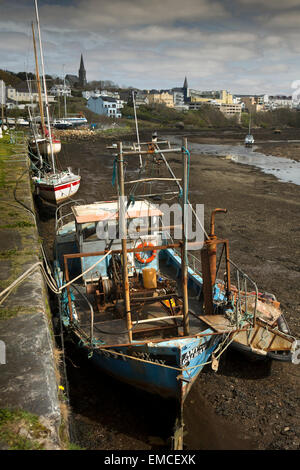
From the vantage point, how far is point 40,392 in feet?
18.1

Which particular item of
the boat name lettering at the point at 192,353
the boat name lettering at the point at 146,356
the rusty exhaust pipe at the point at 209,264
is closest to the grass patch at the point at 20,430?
the boat name lettering at the point at 146,356

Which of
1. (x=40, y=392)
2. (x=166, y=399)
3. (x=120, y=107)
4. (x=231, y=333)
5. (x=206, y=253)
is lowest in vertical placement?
(x=166, y=399)

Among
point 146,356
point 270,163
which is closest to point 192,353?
point 146,356

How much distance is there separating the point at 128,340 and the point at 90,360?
1.83m

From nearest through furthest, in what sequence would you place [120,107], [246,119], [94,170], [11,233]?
[11,233]
[94,170]
[120,107]
[246,119]

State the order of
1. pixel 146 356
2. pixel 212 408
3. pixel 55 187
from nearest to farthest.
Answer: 1. pixel 146 356
2. pixel 212 408
3. pixel 55 187

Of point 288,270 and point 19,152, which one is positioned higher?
point 19,152

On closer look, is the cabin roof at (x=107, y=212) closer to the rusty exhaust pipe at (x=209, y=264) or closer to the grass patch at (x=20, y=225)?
the rusty exhaust pipe at (x=209, y=264)

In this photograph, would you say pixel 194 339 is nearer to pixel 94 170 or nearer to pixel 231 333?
pixel 231 333

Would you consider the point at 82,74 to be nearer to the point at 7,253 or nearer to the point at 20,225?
the point at 20,225

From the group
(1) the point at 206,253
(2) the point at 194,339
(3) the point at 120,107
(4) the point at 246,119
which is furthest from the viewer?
(4) the point at 246,119

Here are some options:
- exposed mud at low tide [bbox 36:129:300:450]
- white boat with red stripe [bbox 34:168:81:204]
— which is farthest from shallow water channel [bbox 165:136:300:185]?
exposed mud at low tide [bbox 36:129:300:450]

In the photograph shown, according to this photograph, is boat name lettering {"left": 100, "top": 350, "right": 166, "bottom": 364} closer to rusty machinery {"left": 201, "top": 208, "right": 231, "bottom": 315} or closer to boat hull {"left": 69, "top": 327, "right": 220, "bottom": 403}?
boat hull {"left": 69, "top": 327, "right": 220, "bottom": 403}

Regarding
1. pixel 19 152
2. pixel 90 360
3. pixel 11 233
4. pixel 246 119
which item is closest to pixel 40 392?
pixel 90 360
